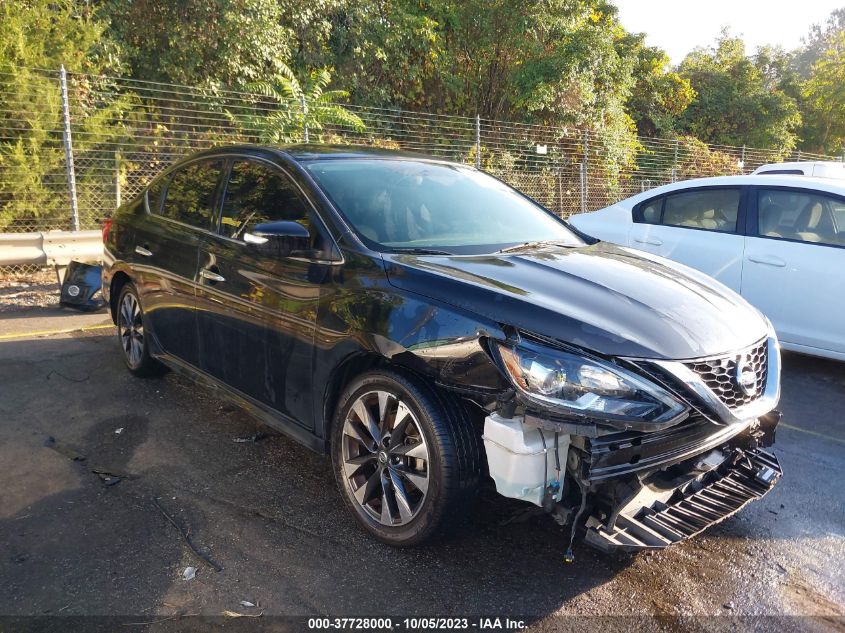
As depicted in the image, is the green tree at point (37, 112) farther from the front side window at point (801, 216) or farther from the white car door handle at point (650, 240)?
the front side window at point (801, 216)

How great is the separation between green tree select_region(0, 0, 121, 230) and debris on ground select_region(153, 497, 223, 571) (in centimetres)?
660

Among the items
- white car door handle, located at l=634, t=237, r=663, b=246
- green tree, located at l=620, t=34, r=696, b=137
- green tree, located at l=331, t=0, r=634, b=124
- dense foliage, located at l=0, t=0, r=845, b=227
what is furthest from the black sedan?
green tree, located at l=620, t=34, r=696, b=137

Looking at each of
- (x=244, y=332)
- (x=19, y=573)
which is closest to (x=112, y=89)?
(x=244, y=332)

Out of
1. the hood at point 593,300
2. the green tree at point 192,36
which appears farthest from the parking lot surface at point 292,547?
the green tree at point 192,36

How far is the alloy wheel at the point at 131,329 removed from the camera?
5.00 m

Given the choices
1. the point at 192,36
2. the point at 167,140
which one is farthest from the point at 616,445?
the point at 192,36

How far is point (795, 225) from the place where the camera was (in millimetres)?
5641

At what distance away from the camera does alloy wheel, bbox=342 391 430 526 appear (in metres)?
2.86

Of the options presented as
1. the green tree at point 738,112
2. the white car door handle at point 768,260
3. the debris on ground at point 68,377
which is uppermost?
the green tree at point 738,112

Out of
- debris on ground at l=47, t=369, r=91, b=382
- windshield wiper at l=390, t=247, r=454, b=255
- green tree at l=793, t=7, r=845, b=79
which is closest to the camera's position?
windshield wiper at l=390, t=247, r=454, b=255

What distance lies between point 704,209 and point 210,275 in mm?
4407

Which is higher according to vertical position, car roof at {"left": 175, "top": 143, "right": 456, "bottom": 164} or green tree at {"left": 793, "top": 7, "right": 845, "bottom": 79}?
→ green tree at {"left": 793, "top": 7, "right": 845, "bottom": 79}

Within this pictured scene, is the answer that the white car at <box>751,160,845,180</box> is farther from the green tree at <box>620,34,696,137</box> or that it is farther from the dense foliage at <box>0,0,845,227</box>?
the green tree at <box>620,34,696,137</box>

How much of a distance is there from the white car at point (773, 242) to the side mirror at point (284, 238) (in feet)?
13.1
